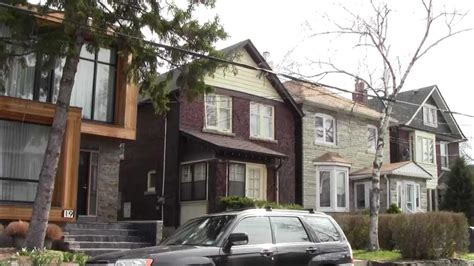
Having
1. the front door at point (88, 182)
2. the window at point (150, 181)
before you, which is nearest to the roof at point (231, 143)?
the window at point (150, 181)

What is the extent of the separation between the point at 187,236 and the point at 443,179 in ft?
109

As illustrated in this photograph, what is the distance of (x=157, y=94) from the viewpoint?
16.6 m

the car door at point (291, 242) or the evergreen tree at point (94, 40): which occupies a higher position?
the evergreen tree at point (94, 40)

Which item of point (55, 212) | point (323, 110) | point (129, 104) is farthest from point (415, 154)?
point (55, 212)

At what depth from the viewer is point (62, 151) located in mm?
17219

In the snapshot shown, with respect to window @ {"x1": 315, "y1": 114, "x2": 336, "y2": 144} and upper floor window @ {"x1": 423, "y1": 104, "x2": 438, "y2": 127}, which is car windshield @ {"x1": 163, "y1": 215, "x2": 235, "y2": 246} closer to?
window @ {"x1": 315, "y1": 114, "x2": 336, "y2": 144}

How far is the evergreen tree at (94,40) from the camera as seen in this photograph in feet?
44.8

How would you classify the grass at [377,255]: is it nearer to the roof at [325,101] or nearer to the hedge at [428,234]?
the hedge at [428,234]

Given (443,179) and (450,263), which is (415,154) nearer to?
(443,179)

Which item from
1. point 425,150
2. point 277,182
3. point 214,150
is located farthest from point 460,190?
point 214,150

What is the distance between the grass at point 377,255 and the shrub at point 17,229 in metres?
9.57

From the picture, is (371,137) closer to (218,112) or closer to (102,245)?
(218,112)

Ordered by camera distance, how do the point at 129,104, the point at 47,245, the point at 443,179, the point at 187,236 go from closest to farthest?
the point at 187,236, the point at 47,245, the point at 129,104, the point at 443,179

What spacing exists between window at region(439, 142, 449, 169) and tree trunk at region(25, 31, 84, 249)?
31.1 m
